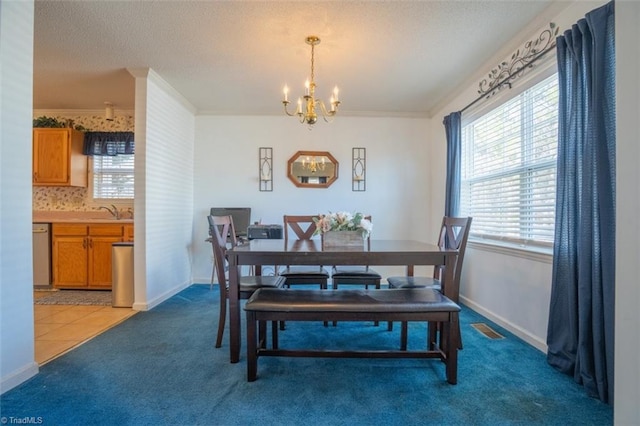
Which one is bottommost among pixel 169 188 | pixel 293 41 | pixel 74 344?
pixel 74 344

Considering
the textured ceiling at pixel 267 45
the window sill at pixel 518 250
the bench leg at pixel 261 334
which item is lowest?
the bench leg at pixel 261 334

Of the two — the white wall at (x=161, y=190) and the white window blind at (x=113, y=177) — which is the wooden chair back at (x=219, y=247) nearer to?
the white wall at (x=161, y=190)

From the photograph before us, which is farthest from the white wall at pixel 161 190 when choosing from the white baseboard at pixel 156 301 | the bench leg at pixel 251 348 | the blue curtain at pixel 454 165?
the blue curtain at pixel 454 165

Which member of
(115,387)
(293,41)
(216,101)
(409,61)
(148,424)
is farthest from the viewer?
(216,101)

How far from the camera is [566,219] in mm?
1881

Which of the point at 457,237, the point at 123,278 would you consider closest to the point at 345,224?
the point at 457,237

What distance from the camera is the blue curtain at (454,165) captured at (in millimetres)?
3453

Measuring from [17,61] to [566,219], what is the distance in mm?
3496

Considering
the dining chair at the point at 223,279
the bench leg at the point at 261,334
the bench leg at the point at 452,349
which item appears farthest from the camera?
the dining chair at the point at 223,279

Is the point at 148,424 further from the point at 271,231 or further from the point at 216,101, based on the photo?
the point at 216,101

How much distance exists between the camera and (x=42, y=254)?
12.5 feet

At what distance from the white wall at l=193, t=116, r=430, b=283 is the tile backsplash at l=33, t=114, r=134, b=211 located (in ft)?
4.09

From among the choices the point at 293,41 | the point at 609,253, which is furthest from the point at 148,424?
the point at 293,41

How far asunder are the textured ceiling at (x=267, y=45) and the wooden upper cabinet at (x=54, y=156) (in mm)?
544
